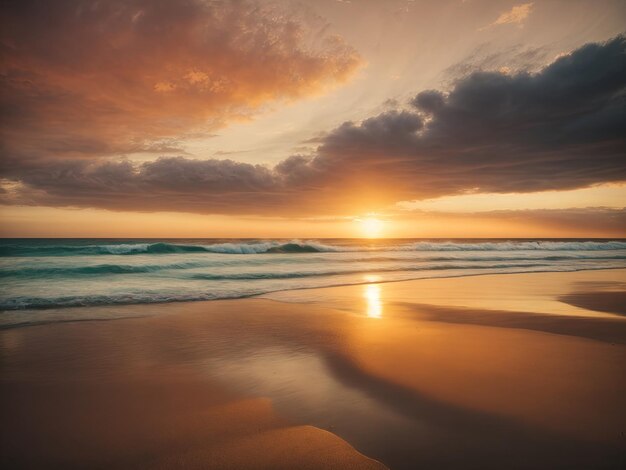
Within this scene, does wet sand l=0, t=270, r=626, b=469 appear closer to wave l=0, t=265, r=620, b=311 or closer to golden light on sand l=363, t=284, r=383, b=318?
golden light on sand l=363, t=284, r=383, b=318

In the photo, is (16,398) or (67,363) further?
(67,363)

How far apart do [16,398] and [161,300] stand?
21.8 ft

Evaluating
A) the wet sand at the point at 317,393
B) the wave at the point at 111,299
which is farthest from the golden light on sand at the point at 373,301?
the wave at the point at 111,299

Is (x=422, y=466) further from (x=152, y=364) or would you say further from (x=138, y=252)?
(x=138, y=252)

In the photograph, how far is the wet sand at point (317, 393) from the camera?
9.52 ft

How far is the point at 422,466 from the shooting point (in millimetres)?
2678

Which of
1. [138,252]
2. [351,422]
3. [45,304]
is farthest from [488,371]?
[138,252]

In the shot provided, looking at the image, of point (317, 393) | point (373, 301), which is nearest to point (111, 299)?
point (373, 301)

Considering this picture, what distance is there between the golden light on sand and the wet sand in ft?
2.90

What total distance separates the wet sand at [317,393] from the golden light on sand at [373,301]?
Result: 884mm

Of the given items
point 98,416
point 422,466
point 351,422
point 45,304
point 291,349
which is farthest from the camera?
point 45,304

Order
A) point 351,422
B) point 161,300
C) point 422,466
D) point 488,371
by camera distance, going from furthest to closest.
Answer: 1. point 161,300
2. point 488,371
3. point 351,422
4. point 422,466

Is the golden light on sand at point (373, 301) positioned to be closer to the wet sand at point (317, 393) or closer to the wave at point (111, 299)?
the wet sand at point (317, 393)

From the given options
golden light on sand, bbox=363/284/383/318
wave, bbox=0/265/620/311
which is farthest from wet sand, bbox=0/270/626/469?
wave, bbox=0/265/620/311
